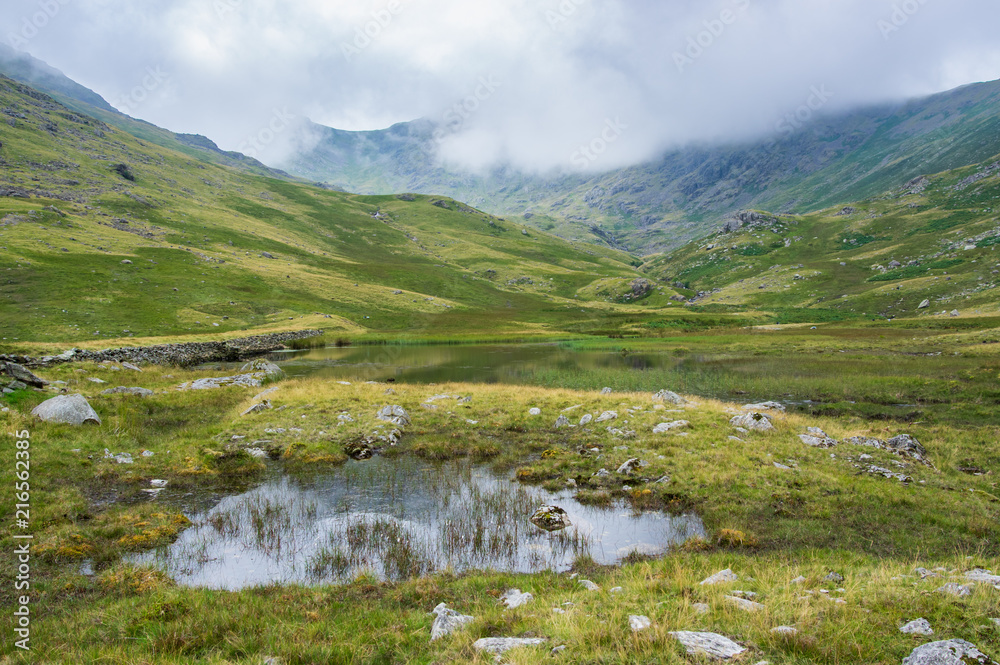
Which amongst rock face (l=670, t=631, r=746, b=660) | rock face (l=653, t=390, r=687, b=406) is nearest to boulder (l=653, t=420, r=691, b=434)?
rock face (l=653, t=390, r=687, b=406)

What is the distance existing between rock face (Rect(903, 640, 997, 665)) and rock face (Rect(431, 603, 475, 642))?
256 inches

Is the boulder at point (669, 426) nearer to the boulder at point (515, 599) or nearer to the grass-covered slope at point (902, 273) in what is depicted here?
the boulder at point (515, 599)

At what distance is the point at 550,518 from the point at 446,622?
704cm

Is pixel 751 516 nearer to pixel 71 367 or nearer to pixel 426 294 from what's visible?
pixel 71 367

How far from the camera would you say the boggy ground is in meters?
6.77

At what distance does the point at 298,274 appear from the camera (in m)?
135

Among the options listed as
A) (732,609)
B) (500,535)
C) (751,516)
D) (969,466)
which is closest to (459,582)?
(500,535)

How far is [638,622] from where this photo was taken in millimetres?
6875

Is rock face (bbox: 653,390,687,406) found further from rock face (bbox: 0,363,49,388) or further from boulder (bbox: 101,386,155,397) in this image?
rock face (bbox: 0,363,49,388)

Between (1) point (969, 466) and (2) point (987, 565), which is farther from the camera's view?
(1) point (969, 466)

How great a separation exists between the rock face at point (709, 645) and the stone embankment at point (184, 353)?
37.0 m

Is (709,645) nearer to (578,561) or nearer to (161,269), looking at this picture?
(578,561)

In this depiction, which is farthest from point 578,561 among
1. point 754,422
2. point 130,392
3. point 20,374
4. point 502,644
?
point 130,392

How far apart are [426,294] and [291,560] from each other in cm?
15318
